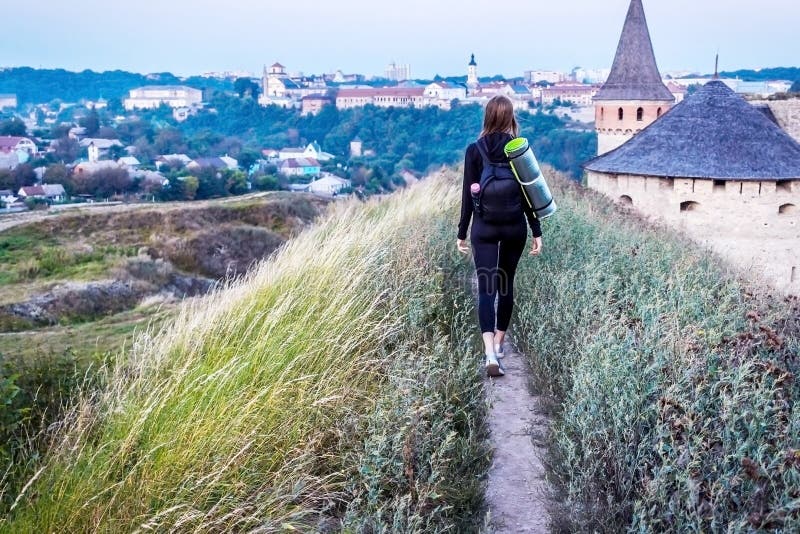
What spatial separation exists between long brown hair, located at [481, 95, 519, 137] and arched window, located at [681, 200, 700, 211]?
12405 mm

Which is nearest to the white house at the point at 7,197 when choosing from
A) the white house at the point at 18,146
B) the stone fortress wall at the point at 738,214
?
the white house at the point at 18,146

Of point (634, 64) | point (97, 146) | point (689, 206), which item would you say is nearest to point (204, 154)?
point (97, 146)

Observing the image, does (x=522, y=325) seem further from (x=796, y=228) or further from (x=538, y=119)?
(x=538, y=119)

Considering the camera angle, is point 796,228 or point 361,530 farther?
point 796,228

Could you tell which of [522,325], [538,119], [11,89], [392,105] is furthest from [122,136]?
[11,89]

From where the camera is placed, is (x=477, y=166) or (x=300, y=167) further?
(x=300, y=167)

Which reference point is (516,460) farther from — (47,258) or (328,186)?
(328,186)

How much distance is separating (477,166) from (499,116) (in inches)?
11.6

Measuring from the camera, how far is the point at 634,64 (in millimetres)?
21688

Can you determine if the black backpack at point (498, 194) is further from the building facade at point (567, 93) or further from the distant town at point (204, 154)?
the building facade at point (567, 93)

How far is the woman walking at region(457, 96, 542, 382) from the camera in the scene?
12.6ft

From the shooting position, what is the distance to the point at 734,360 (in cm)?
318

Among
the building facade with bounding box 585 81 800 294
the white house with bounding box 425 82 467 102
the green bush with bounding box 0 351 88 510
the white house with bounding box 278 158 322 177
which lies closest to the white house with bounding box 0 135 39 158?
the white house with bounding box 278 158 322 177

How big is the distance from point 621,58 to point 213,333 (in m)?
20.9
